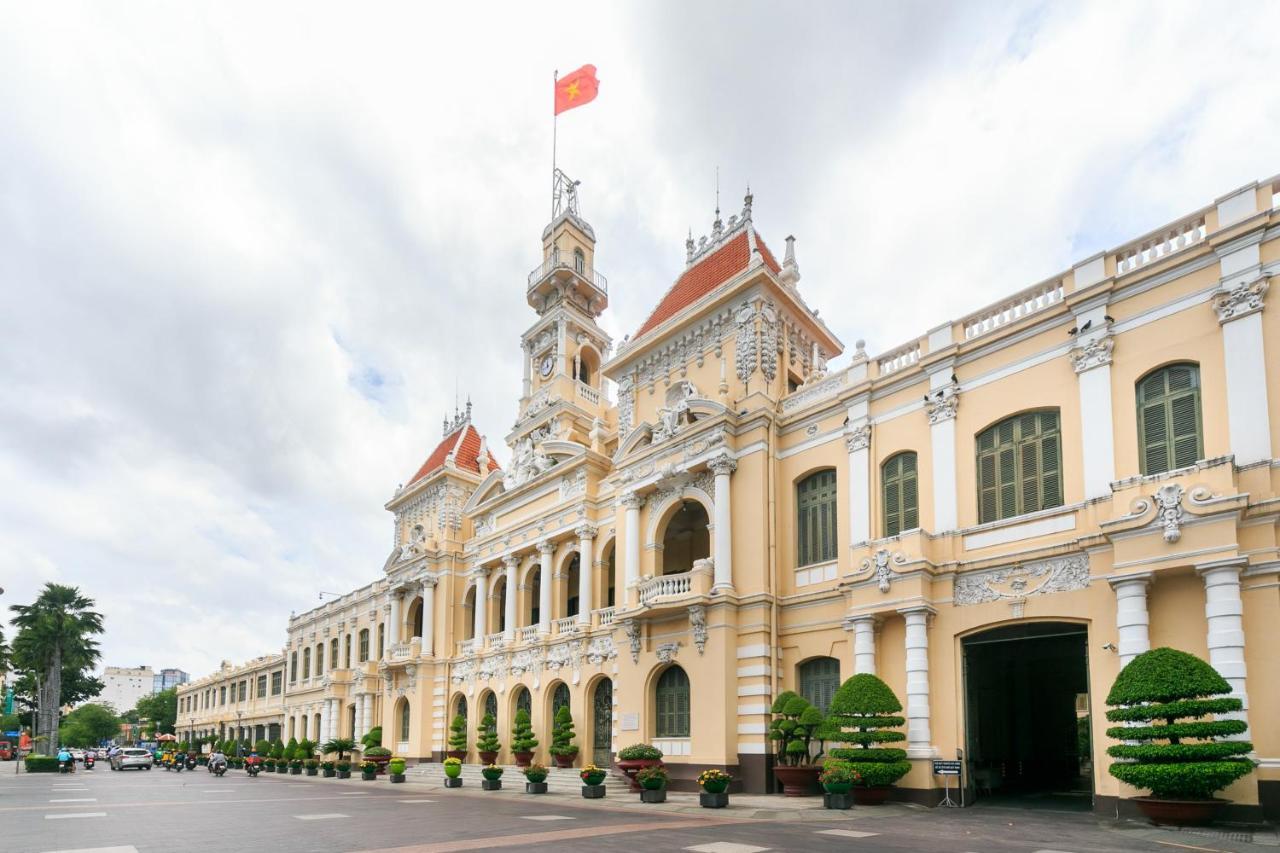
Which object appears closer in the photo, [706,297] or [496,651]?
[706,297]

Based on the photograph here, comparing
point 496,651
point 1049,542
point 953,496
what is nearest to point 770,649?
point 953,496

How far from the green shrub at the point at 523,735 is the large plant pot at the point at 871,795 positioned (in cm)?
1532

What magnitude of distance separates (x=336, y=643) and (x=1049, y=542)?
154 ft

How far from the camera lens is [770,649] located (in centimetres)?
2428

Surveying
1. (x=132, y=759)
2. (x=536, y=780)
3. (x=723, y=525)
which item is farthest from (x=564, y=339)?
(x=132, y=759)

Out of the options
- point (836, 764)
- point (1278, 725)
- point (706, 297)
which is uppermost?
point (706, 297)

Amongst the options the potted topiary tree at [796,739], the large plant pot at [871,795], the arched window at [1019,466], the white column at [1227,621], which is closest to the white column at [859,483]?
the arched window at [1019,466]

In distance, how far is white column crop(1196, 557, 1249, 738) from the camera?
15.0 meters

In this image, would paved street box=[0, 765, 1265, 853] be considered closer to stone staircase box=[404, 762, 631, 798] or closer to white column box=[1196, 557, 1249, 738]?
white column box=[1196, 557, 1249, 738]

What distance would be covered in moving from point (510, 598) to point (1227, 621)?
27.0 metres

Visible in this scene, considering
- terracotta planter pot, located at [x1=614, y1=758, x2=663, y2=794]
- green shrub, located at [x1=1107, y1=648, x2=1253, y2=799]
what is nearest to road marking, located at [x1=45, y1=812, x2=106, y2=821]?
terracotta planter pot, located at [x1=614, y1=758, x2=663, y2=794]

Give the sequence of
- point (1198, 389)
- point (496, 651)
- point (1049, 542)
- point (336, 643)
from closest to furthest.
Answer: point (1198, 389)
point (1049, 542)
point (496, 651)
point (336, 643)

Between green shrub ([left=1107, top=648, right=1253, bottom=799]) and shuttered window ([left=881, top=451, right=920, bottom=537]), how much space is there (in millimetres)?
7494

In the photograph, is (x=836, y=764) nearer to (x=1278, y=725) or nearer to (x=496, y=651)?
(x=1278, y=725)
